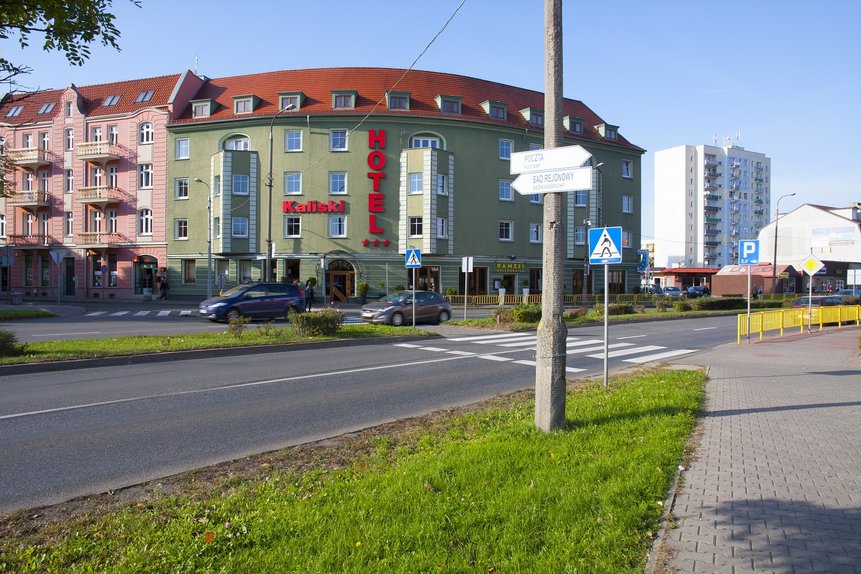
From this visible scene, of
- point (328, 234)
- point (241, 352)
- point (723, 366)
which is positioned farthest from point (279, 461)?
point (328, 234)

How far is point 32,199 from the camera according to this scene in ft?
150

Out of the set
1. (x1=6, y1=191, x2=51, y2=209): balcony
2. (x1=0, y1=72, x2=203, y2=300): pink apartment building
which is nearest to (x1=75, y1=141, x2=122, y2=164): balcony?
(x1=0, y1=72, x2=203, y2=300): pink apartment building

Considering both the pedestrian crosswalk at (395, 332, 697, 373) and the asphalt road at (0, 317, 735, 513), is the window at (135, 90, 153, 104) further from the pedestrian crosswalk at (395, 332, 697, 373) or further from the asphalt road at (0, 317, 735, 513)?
the asphalt road at (0, 317, 735, 513)

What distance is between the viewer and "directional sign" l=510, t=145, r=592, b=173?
6035 mm

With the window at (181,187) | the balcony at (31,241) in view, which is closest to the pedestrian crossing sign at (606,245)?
the window at (181,187)

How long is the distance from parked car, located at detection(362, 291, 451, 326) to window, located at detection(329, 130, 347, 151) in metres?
19.6

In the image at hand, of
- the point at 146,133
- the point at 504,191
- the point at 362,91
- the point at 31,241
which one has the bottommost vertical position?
the point at 31,241

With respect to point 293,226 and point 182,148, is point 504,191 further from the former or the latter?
point 182,148

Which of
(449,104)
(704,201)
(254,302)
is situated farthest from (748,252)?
(704,201)

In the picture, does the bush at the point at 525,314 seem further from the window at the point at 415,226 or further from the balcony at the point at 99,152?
the balcony at the point at 99,152

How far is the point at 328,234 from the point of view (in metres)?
39.9

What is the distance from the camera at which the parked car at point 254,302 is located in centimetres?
2236

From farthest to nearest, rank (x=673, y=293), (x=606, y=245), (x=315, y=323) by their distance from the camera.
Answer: (x=673, y=293) → (x=315, y=323) → (x=606, y=245)

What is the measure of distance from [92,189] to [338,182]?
19.5 metres
